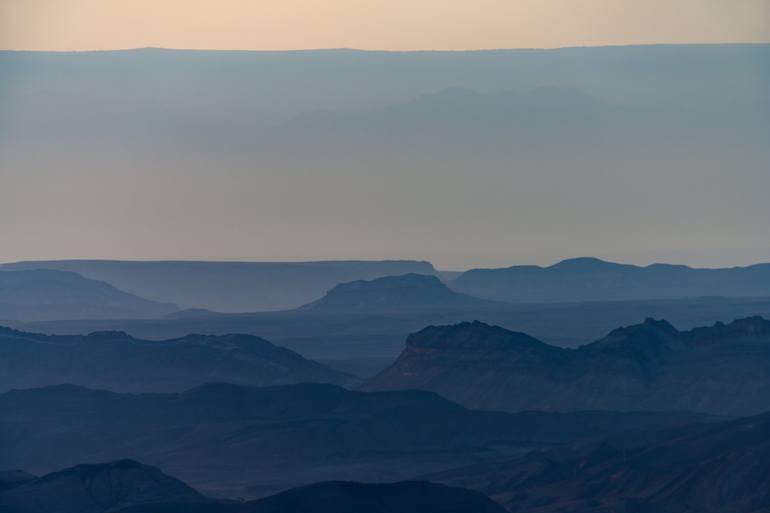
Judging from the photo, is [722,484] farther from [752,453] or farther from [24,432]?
[24,432]

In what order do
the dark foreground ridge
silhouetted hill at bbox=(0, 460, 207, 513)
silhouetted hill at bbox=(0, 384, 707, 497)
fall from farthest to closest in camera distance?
silhouetted hill at bbox=(0, 384, 707, 497)
silhouetted hill at bbox=(0, 460, 207, 513)
the dark foreground ridge

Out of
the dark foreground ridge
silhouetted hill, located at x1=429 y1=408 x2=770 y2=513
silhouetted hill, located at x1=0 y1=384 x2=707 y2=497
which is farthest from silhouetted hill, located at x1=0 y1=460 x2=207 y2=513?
silhouetted hill, located at x1=0 y1=384 x2=707 y2=497

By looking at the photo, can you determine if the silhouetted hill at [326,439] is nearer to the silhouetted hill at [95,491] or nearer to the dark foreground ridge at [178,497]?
the silhouetted hill at [95,491]

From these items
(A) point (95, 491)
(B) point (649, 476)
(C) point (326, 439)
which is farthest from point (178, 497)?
(C) point (326, 439)

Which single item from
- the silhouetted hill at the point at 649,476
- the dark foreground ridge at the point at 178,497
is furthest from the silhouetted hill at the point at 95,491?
the silhouetted hill at the point at 649,476

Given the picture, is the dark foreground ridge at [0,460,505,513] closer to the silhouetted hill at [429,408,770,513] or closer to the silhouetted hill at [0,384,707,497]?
the silhouetted hill at [429,408,770,513]

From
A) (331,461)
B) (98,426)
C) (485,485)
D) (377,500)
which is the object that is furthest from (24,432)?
(377,500)

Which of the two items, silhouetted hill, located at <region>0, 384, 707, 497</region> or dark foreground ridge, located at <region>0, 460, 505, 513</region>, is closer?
dark foreground ridge, located at <region>0, 460, 505, 513</region>

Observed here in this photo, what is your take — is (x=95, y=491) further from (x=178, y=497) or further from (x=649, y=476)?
(x=649, y=476)
